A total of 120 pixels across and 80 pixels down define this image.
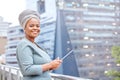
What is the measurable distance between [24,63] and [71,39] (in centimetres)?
2455

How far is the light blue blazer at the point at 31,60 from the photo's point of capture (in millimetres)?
894

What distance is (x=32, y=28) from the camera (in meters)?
0.93

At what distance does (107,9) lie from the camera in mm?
29391

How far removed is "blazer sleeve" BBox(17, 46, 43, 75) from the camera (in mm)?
892

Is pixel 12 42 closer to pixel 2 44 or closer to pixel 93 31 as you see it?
pixel 2 44

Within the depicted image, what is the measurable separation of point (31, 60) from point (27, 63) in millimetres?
17

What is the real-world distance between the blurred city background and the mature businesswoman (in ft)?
74.5

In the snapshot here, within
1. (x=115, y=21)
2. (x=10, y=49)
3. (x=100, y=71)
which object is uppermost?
(x=115, y=21)

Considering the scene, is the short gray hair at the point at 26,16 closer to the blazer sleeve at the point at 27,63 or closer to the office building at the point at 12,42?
the blazer sleeve at the point at 27,63

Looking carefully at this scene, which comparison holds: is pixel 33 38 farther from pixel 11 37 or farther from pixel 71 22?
pixel 11 37

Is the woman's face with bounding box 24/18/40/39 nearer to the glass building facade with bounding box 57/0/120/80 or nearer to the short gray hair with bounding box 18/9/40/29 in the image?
the short gray hair with bounding box 18/9/40/29

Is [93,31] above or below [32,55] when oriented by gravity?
below

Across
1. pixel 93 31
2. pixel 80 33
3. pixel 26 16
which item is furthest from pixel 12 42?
pixel 26 16

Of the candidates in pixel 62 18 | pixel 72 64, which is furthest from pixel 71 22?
pixel 72 64
